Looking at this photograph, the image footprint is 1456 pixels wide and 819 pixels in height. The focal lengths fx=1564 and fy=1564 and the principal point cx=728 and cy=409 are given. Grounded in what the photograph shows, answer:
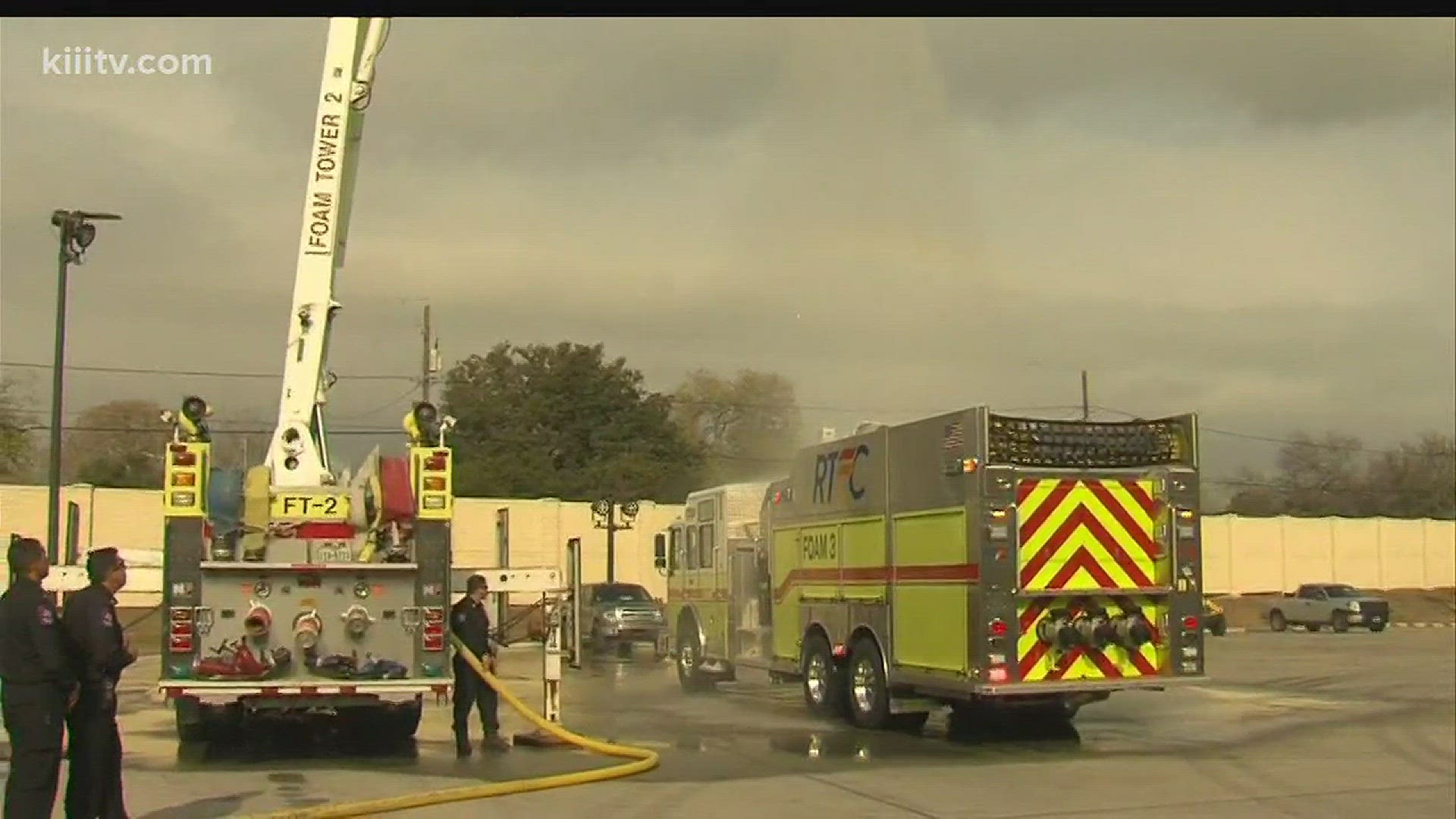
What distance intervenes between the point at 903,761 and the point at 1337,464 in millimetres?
75572

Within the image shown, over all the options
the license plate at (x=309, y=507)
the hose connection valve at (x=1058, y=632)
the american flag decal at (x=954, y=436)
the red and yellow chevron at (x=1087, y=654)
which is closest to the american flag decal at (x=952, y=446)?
the american flag decal at (x=954, y=436)

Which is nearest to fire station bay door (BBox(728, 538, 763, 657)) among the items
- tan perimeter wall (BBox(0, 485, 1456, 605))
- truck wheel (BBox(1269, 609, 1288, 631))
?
tan perimeter wall (BBox(0, 485, 1456, 605))

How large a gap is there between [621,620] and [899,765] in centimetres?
2030

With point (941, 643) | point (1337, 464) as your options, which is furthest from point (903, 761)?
point (1337, 464)

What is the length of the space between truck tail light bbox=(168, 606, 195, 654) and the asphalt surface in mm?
923

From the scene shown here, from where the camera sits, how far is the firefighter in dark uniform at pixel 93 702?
827cm

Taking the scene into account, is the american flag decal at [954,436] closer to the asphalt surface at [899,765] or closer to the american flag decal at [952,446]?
the american flag decal at [952,446]

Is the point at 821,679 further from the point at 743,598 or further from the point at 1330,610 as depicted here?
the point at 1330,610

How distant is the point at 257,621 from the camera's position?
12617mm

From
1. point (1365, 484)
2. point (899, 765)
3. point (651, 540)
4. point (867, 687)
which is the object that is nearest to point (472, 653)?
point (899, 765)

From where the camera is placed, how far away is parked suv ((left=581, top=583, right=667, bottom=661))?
105 feet

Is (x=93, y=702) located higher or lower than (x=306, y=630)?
lower

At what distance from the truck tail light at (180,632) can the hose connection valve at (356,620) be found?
3.86 feet

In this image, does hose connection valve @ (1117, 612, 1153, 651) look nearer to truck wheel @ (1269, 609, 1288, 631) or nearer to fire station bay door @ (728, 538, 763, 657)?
fire station bay door @ (728, 538, 763, 657)
